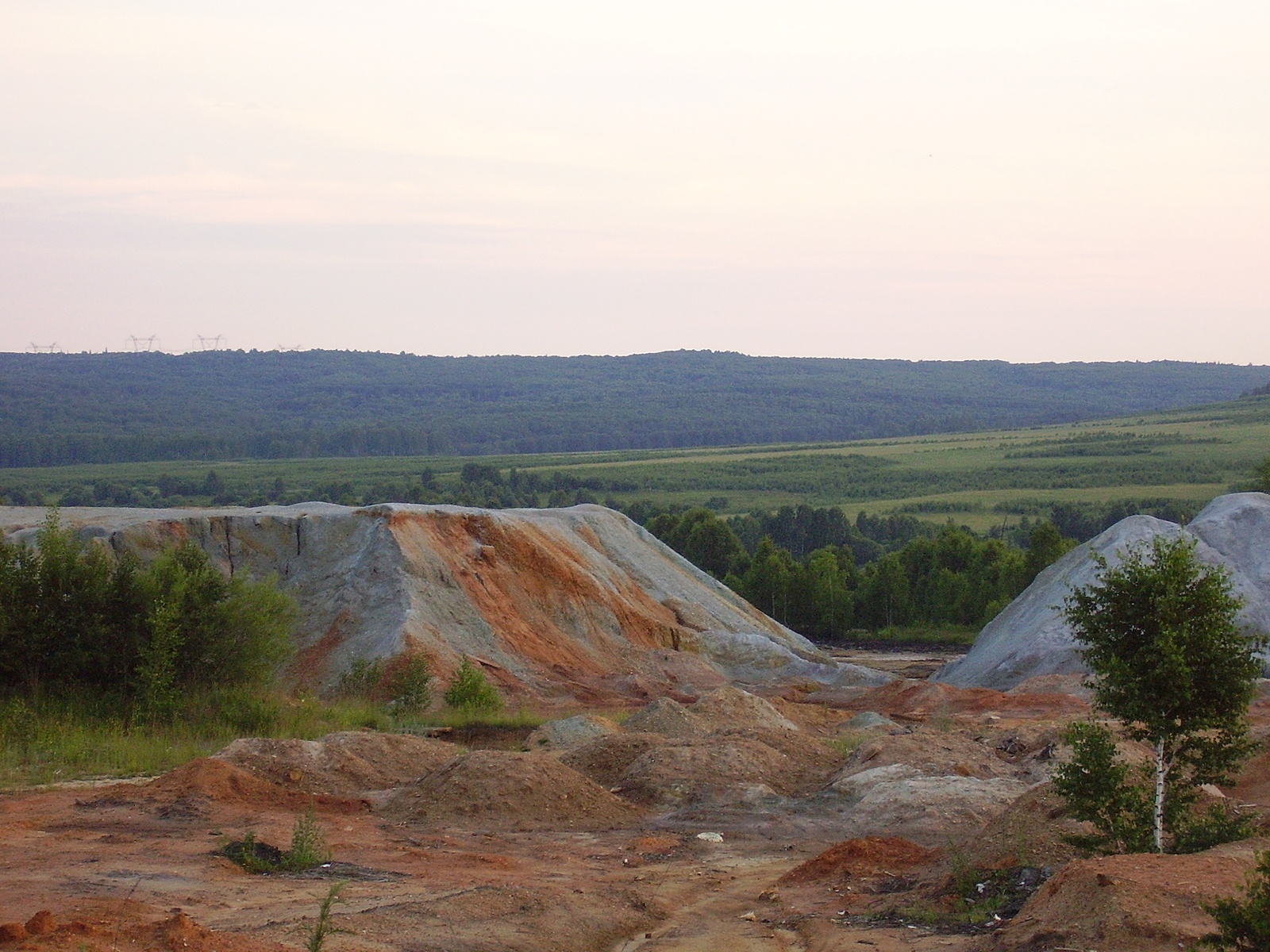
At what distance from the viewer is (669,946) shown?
34.3ft

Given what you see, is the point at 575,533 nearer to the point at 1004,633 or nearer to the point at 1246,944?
the point at 1004,633

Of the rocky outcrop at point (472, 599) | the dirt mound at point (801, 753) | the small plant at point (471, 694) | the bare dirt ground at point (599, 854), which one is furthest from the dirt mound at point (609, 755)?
the rocky outcrop at point (472, 599)

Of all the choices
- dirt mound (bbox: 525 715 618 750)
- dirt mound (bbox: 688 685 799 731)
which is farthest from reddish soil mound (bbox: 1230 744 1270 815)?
dirt mound (bbox: 525 715 618 750)

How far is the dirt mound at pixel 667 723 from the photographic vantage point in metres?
22.2

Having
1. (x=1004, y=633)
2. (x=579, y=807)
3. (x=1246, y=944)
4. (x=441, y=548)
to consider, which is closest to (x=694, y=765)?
(x=579, y=807)

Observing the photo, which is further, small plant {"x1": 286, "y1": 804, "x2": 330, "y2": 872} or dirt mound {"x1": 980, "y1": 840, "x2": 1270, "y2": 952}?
small plant {"x1": 286, "y1": 804, "x2": 330, "y2": 872}

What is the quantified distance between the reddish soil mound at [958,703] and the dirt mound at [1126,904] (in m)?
17.9

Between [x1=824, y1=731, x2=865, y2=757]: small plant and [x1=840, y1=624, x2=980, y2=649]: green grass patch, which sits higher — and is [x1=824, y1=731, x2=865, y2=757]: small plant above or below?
→ above

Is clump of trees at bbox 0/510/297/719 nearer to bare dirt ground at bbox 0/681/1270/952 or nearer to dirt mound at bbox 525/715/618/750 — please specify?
bare dirt ground at bbox 0/681/1270/952

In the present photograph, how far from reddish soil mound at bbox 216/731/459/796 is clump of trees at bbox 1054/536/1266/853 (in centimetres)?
1026

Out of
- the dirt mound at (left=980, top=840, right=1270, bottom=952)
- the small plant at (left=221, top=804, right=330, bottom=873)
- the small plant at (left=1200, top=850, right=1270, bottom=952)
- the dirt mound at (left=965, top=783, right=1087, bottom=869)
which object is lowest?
the small plant at (left=221, top=804, right=330, bottom=873)

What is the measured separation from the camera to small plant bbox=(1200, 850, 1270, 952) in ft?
22.9

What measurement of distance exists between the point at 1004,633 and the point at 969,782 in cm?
2334

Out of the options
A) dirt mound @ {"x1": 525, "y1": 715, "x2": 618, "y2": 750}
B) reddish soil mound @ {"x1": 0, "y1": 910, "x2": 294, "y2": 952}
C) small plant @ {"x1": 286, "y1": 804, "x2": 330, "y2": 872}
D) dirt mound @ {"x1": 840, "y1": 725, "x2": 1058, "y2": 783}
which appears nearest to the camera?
reddish soil mound @ {"x1": 0, "y1": 910, "x2": 294, "y2": 952}
